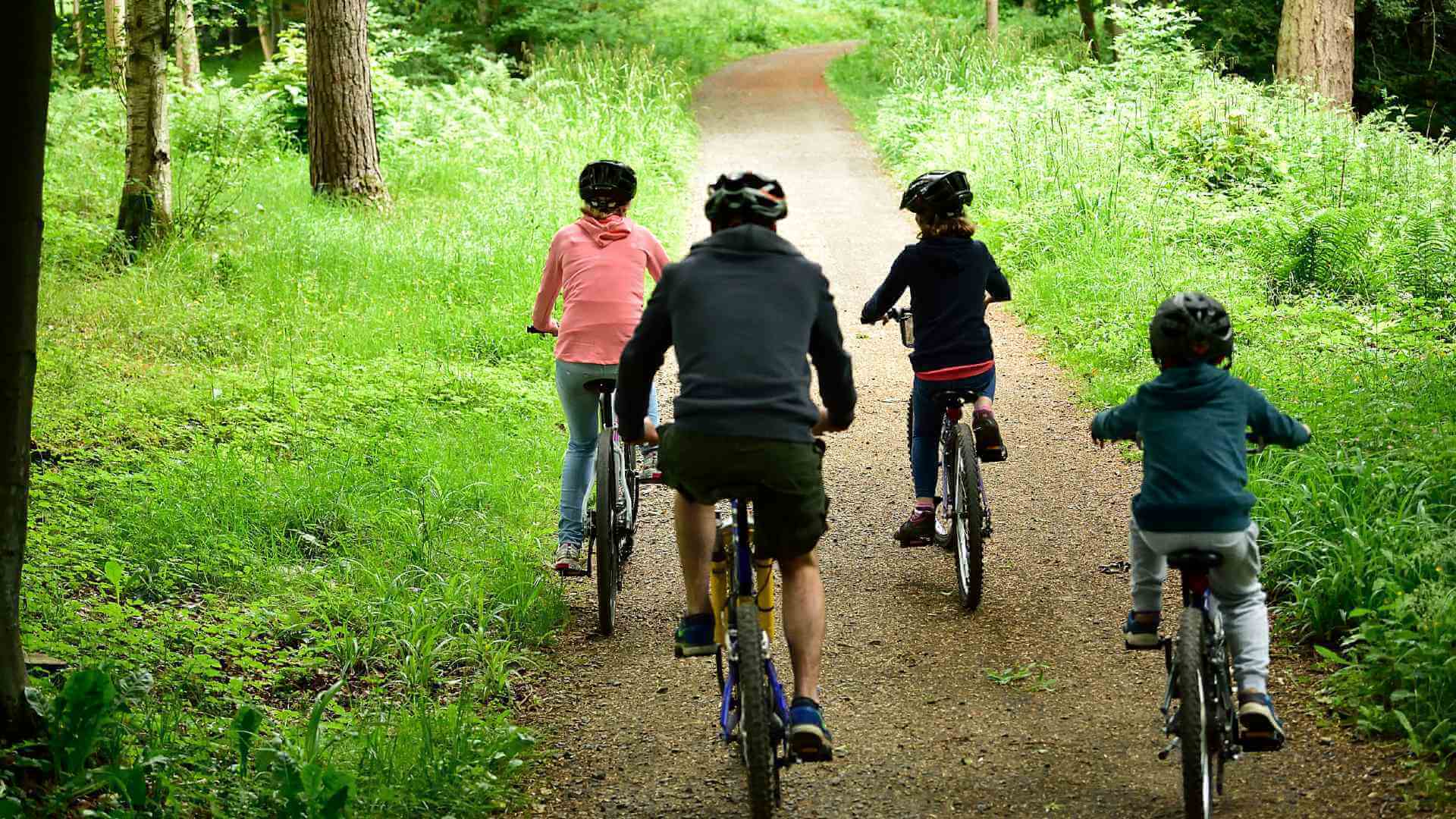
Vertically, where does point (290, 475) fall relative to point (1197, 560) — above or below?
below

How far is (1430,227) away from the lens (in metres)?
11.0

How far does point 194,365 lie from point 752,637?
24.5ft

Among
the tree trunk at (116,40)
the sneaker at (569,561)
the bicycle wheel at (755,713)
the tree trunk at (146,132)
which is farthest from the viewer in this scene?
the tree trunk at (116,40)

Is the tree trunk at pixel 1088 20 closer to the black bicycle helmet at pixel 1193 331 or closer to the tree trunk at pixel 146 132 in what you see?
the tree trunk at pixel 146 132

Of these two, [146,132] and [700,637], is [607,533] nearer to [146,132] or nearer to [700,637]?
[700,637]

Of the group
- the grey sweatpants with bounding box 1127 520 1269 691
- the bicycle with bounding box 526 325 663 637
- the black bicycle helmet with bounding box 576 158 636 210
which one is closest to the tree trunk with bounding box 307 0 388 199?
the bicycle with bounding box 526 325 663 637

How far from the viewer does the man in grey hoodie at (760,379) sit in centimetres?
394

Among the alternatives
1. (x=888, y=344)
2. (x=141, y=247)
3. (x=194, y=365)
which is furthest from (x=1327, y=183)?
(x=141, y=247)

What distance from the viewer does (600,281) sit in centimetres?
618

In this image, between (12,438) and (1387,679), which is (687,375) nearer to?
(12,438)

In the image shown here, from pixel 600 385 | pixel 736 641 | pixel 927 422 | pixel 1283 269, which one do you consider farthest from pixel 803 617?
pixel 1283 269

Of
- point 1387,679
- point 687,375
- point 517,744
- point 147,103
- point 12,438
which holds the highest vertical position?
point 147,103

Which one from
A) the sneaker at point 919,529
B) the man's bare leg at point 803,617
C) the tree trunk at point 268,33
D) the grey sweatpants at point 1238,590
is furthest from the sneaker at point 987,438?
the tree trunk at point 268,33

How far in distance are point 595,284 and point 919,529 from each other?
7.25ft
